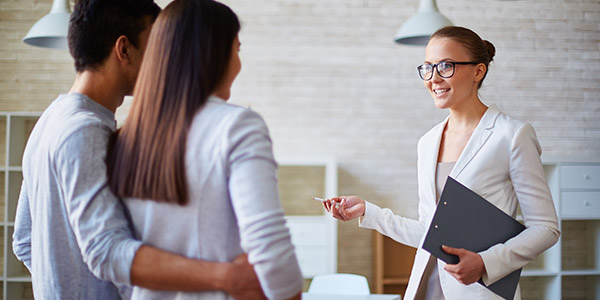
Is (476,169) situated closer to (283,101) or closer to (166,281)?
(166,281)

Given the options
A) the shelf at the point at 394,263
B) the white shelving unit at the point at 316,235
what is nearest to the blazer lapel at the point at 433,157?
the white shelving unit at the point at 316,235

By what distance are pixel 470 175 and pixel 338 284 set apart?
212 centimetres

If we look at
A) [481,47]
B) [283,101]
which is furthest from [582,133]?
[481,47]

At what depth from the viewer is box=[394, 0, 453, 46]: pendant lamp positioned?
328 centimetres

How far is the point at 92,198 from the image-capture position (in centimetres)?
106

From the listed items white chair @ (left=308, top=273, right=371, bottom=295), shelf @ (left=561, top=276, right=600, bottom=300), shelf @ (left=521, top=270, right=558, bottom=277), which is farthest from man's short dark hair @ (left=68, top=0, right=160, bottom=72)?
shelf @ (left=561, top=276, right=600, bottom=300)

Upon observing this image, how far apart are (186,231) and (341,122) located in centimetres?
406

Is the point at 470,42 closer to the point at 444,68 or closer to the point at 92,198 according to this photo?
the point at 444,68

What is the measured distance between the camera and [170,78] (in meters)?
1.05

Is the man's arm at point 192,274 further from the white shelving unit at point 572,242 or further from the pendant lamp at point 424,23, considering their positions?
the white shelving unit at point 572,242

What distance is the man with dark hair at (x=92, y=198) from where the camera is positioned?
103cm

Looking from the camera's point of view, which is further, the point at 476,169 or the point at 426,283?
the point at 426,283

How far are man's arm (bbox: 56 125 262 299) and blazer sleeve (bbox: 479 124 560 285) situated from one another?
978 mm

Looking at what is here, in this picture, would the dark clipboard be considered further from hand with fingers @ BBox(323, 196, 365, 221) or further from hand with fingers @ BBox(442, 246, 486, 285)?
hand with fingers @ BBox(323, 196, 365, 221)
